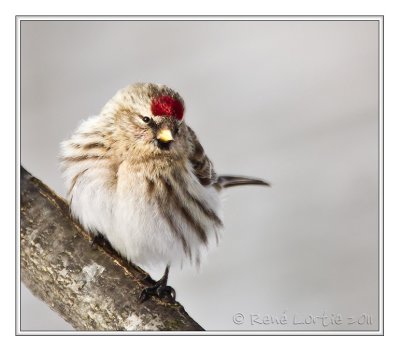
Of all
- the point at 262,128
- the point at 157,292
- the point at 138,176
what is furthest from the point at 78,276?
the point at 262,128

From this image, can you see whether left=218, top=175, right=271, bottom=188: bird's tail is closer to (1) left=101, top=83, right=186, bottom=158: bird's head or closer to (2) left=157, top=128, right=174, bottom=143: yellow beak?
(1) left=101, top=83, right=186, bottom=158: bird's head

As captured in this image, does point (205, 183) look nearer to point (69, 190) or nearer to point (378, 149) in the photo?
point (69, 190)

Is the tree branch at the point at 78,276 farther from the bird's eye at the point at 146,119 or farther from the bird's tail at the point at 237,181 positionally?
the bird's tail at the point at 237,181

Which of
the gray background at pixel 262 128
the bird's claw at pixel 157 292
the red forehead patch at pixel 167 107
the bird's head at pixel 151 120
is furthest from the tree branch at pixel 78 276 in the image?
the red forehead patch at pixel 167 107

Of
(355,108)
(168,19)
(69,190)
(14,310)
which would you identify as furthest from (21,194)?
(355,108)

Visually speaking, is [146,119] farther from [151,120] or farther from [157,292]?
Answer: [157,292]
